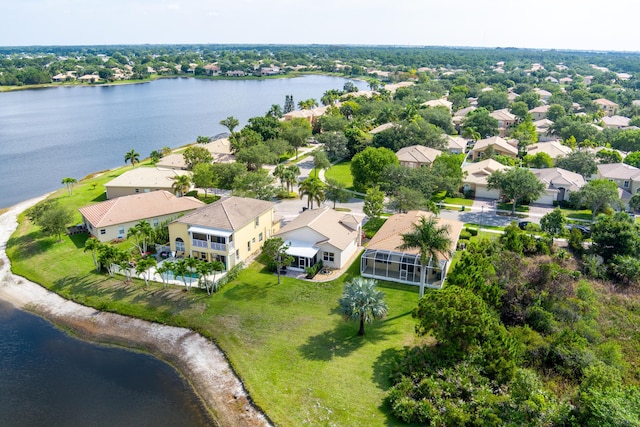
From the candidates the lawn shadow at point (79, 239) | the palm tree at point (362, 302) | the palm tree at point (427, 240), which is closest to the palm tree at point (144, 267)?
the lawn shadow at point (79, 239)

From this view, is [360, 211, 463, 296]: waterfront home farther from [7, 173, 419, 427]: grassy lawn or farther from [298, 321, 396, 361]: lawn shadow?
[298, 321, 396, 361]: lawn shadow

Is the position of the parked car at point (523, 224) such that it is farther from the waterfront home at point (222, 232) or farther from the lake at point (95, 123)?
the lake at point (95, 123)

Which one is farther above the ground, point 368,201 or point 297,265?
point 368,201

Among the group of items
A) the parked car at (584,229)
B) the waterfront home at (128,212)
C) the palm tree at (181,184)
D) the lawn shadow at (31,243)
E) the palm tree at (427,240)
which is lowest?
the lawn shadow at (31,243)

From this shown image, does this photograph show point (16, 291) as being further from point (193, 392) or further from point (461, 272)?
point (461, 272)

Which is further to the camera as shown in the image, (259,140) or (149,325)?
(259,140)

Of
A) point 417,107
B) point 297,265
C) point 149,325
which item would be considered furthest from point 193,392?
point 417,107

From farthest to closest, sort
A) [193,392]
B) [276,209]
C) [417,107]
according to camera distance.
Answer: [417,107]
[276,209]
[193,392]
